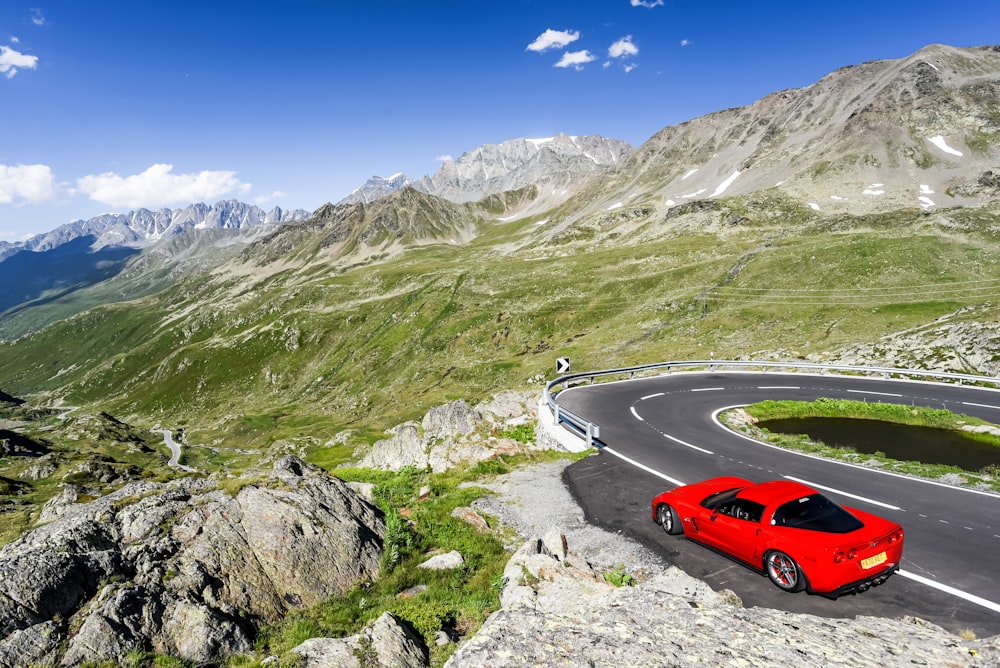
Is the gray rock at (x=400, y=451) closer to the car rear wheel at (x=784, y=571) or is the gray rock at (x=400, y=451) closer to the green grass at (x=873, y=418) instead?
the green grass at (x=873, y=418)

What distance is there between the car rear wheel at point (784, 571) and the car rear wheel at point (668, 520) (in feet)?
9.17

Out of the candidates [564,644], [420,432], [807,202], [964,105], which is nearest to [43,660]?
[564,644]

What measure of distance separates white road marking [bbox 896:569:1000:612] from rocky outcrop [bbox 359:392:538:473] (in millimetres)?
18032

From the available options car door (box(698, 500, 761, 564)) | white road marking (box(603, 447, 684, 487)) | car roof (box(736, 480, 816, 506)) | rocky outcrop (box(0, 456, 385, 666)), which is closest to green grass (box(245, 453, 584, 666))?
rocky outcrop (box(0, 456, 385, 666))

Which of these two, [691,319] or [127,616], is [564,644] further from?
[691,319]

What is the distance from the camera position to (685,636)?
776 centimetres

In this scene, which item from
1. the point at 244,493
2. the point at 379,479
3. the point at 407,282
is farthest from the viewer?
the point at 407,282

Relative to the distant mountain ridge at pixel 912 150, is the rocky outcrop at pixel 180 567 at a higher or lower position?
lower

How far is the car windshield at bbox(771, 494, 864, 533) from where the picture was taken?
10602mm

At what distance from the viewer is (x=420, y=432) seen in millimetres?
44719

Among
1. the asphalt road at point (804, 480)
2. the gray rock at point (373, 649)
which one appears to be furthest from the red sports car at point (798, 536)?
the gray rock at point (373, 649)

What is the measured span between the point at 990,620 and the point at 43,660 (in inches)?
715

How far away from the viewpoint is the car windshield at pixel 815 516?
34.8 ft

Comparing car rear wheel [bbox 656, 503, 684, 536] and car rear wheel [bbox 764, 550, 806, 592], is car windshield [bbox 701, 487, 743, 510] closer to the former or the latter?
car rear wheel [bbox 656, 503, 684, 536]
